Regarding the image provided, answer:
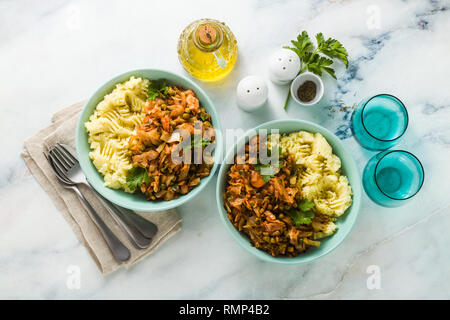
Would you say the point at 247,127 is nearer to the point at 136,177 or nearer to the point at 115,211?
the point at 136,177

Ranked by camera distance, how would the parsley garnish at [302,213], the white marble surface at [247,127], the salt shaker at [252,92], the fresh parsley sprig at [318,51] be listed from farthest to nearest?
the white marble surface at [247,127], the fresh parsley sprig at [318,51], the salt shaker at [252,92], the parsley garnish at [302,213]

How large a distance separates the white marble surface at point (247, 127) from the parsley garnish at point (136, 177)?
1.44 feet

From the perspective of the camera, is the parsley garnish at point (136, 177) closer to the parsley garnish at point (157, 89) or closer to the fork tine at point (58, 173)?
the parsley garnish at point (157, 89)

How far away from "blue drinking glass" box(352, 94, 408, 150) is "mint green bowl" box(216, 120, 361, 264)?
28 cm

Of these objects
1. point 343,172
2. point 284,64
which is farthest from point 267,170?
point 284,64

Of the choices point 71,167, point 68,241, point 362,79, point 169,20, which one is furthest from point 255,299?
point 169,20

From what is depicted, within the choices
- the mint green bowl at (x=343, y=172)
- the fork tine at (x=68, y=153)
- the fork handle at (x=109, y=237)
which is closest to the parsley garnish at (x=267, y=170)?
the mint green bowl at (x=343, y=172)

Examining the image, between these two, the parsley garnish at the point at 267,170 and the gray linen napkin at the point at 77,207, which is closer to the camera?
the parsley garnish at the point at 267,170

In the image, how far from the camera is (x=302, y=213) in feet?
5.68

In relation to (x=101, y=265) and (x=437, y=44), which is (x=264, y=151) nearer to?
(x=101, y=265)

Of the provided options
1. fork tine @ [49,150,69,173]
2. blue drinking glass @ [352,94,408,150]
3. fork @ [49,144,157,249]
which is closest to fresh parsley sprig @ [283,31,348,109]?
blue drinking glass @ [352,94,408,150]

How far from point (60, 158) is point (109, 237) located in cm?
51

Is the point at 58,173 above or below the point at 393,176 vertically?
above

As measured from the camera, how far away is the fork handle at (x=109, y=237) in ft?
6.63
